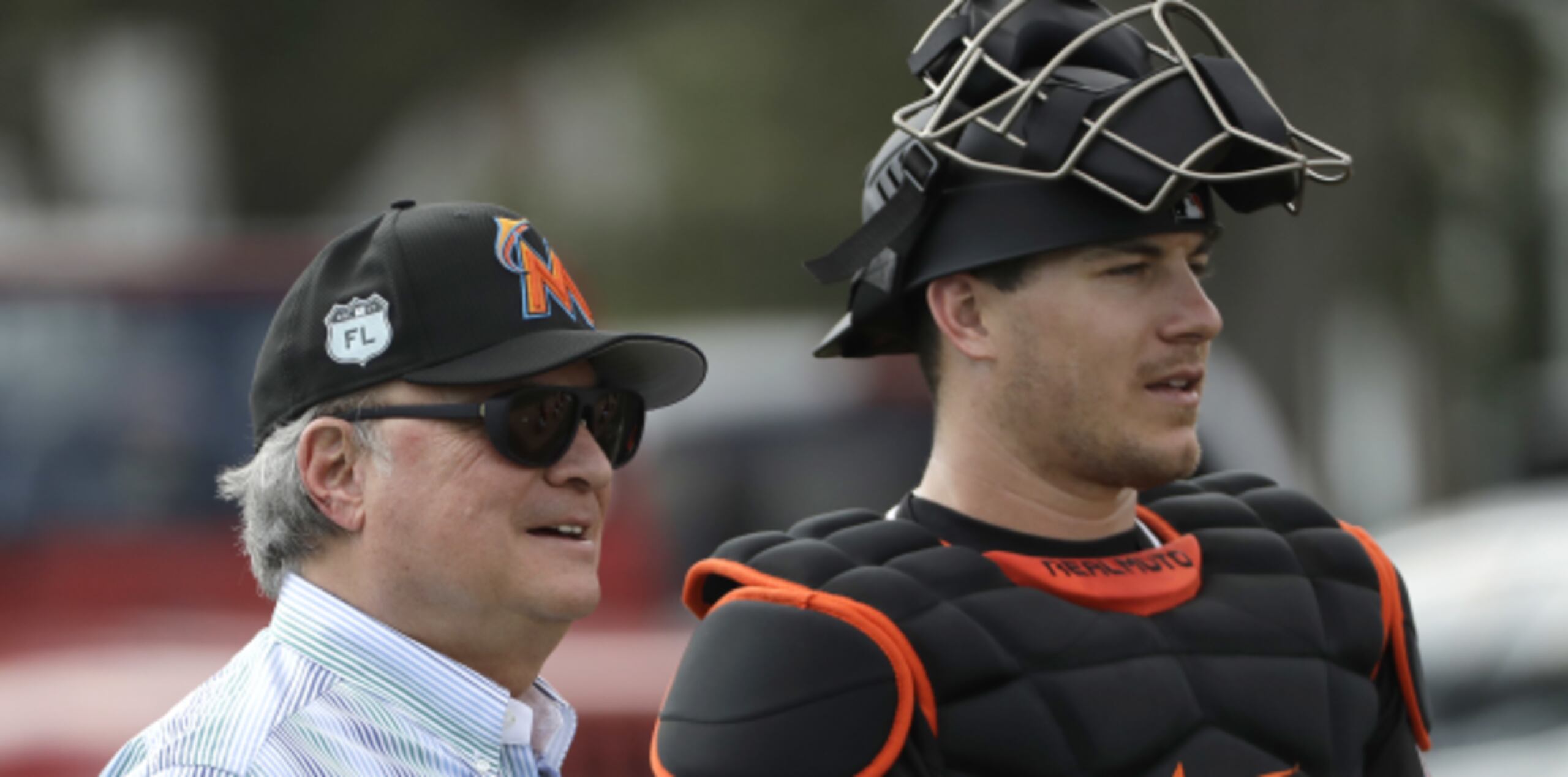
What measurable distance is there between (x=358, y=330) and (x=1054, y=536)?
4.09ft

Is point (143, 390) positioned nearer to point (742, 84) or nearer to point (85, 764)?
point (85, 764)

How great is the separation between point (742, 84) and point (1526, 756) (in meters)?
11.2

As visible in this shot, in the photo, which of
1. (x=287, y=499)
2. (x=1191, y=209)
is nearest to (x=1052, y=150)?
(x=1191, y=209)

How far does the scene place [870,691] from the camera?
8.66 feet

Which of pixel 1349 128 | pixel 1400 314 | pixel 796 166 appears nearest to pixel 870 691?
pixel 1349 128

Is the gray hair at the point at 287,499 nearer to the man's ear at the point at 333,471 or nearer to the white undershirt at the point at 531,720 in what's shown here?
the man's ear at the point at 333,471

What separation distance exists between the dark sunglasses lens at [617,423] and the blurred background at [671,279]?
13.3ft

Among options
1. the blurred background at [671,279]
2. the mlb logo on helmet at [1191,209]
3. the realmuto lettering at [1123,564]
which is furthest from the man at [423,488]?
the blurred background at [671,279]

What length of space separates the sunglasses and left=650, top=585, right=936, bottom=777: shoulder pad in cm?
39

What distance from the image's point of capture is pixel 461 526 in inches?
93.4

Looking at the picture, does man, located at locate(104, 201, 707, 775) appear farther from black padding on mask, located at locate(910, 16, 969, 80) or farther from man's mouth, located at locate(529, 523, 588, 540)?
black padding on mask, located at locate(910, 16, 969, 80)

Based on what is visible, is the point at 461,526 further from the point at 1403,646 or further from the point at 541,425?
the point at 1403,646

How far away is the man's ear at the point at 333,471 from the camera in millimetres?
2363

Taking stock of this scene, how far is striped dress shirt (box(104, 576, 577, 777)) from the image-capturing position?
207 centimetres
